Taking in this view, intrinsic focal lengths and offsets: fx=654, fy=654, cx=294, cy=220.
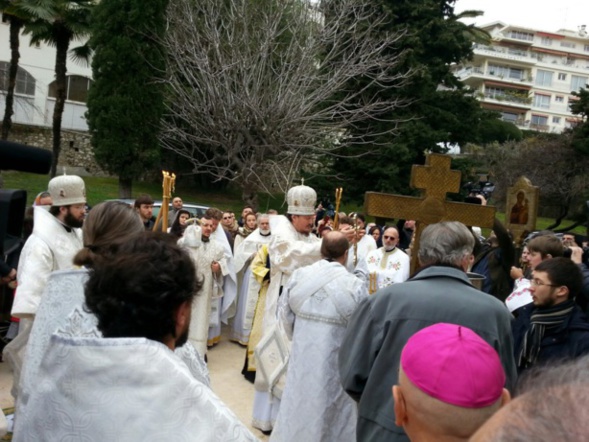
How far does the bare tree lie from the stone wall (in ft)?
38.6

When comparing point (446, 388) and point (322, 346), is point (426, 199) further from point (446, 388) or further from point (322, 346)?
point (446, 388)

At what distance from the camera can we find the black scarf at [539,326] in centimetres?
364

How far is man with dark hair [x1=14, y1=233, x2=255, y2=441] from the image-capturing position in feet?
5.54

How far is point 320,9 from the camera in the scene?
21.2 metres

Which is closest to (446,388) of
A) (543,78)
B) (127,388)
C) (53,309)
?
(127,388)

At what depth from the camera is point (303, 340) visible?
15.6 feet

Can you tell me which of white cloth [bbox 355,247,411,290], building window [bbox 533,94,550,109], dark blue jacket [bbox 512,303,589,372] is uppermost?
building window [bbox 533,94,550,109]

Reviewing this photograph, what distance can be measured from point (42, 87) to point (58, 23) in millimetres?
12239

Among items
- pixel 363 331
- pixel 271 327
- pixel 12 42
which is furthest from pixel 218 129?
pixel 363 331

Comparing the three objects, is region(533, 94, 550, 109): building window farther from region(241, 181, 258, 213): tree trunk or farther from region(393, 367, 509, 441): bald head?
region(393, 367, 509, 441): bald head

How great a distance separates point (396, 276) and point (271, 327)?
9.02 feet

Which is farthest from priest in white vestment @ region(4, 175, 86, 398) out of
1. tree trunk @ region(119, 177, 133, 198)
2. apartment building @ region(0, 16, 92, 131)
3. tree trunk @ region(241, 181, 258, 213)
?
apartment building @ region(0, 16, 92, 131)

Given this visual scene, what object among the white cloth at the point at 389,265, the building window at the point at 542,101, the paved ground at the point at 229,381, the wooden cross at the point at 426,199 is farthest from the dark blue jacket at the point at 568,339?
the building window at the point at 542,101

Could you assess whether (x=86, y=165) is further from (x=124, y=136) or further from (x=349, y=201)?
(x=349, y=201)
